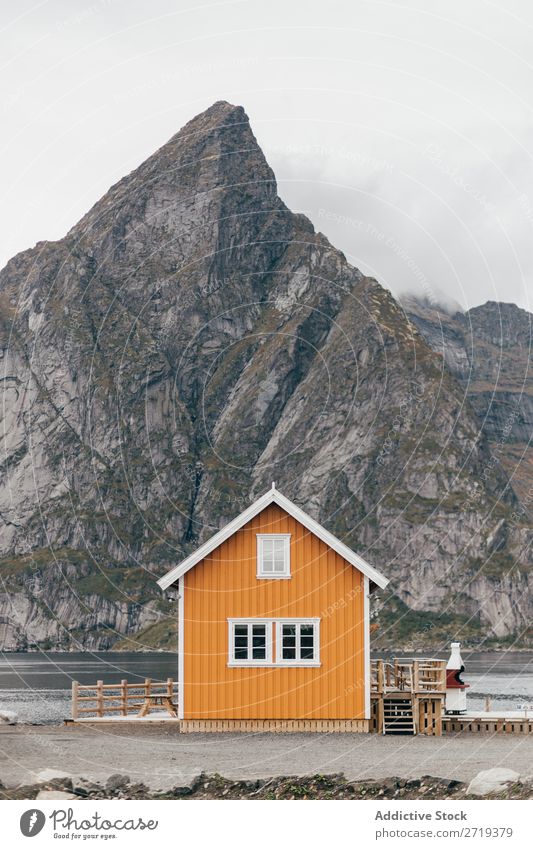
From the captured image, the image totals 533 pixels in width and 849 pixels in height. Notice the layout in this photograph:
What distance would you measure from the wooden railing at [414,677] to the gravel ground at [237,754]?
7.84 feet

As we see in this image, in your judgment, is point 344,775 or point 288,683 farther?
point 288,683

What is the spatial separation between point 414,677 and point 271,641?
5902mm

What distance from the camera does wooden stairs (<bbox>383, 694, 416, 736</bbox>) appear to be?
5300 cm

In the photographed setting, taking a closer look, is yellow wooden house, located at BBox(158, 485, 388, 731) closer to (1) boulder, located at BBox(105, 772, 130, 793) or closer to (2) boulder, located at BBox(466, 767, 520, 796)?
(1) boulder, located at BBox(105, 772, 130, 793)

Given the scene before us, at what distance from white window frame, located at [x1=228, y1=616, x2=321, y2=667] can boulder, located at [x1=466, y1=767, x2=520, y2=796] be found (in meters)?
15.6

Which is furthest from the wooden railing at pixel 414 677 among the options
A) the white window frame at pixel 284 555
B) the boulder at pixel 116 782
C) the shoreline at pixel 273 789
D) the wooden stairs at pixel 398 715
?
the boulder at pixel 116 782

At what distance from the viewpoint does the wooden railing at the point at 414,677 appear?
5353 cm

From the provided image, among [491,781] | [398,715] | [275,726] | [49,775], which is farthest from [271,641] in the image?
[491,781]
